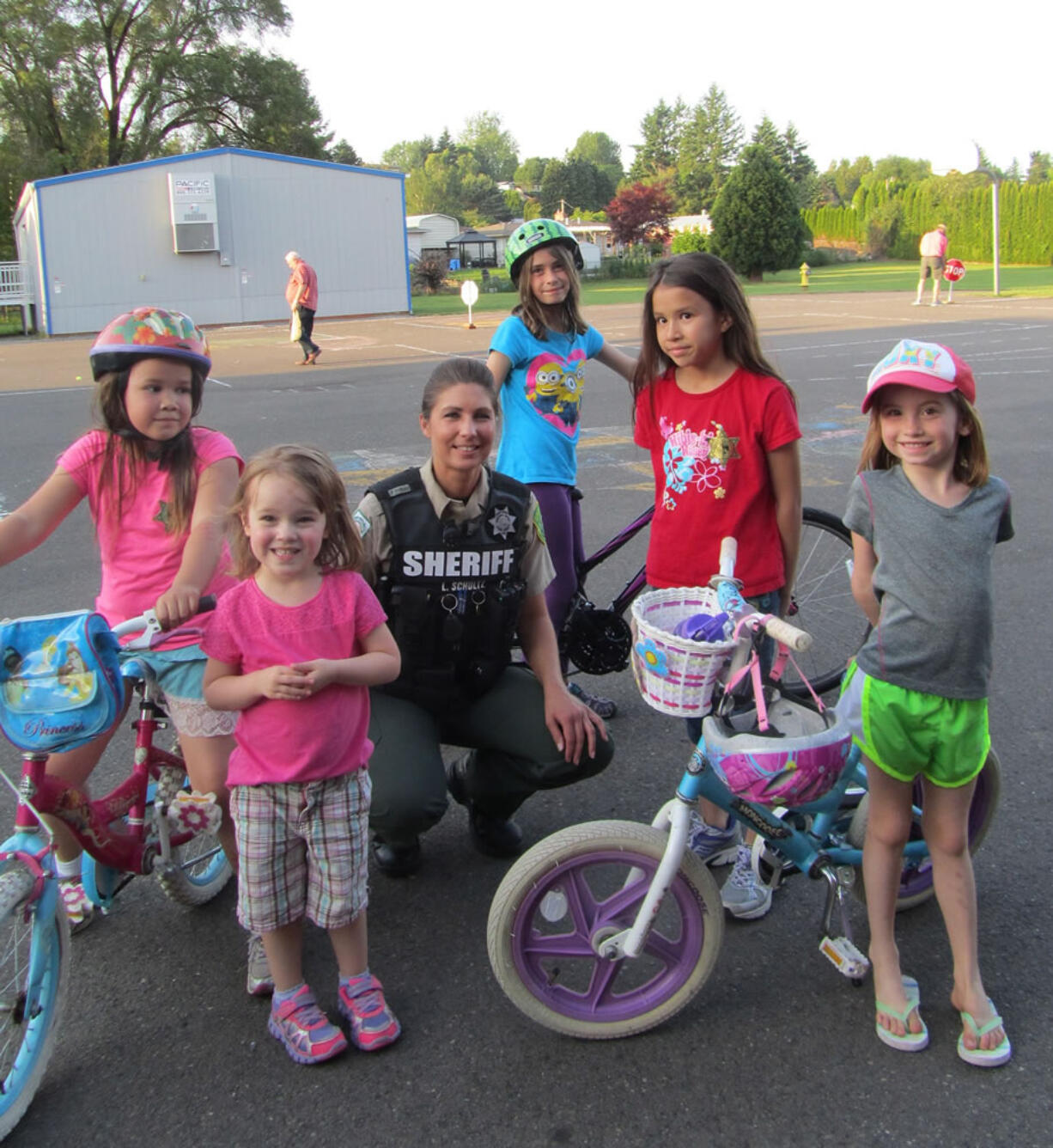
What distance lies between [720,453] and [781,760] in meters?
1.15

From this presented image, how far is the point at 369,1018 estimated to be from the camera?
8.60 feet

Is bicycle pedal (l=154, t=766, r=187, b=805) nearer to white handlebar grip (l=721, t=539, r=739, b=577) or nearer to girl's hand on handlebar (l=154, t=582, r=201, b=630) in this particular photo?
girl's hand on handlebar (l=154, t=582, r=201, b=630)

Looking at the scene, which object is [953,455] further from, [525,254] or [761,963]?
[525,254]

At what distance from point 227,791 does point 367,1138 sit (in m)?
1.00

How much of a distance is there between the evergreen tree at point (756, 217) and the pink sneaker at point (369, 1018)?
143 feet

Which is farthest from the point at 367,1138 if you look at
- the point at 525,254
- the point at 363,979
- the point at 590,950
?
the point at 525,254


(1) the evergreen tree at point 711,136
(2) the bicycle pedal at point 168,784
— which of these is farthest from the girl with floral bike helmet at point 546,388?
(1) the evergreen tree at point 711,136

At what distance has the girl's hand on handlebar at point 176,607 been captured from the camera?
2.56 meters

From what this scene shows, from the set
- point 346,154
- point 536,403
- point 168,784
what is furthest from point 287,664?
point 346,154

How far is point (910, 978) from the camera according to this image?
270cm

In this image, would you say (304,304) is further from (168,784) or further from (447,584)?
(168,784)

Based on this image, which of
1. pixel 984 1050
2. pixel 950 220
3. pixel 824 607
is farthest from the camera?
pixel 950 220

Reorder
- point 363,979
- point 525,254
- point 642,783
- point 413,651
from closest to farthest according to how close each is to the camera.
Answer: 1. point 363,979
2. point 413,651
3. point 642,783
4. point 525,254

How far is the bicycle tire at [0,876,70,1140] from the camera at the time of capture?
7.88 feet
